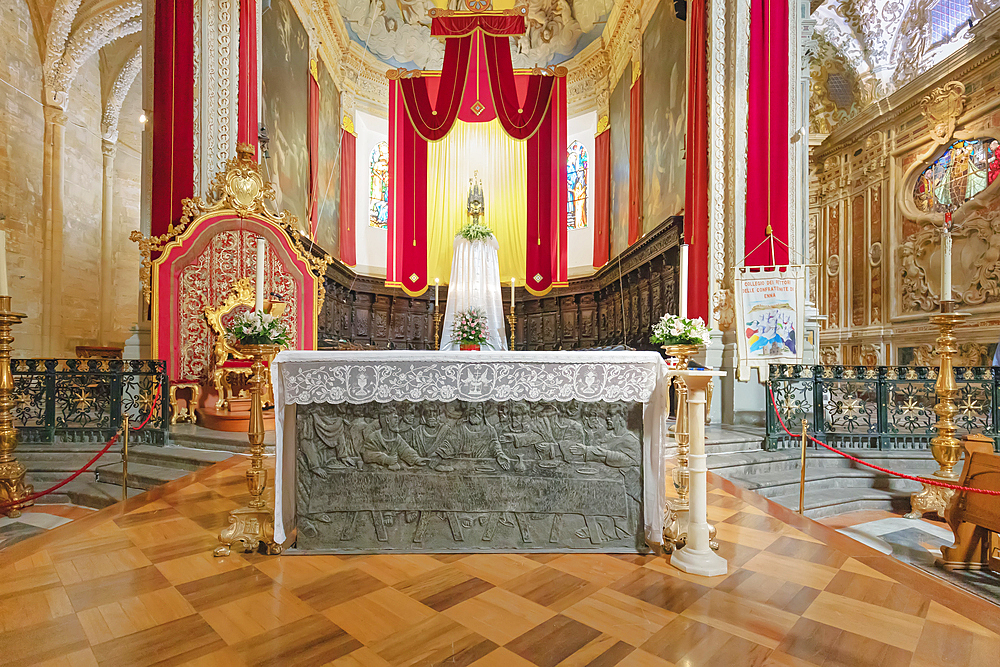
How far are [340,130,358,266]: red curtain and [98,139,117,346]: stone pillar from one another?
562cm

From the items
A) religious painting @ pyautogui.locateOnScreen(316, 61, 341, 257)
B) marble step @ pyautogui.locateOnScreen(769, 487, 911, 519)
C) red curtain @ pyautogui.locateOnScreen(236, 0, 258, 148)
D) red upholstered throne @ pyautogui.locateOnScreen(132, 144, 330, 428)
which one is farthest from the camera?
religious painting @ pyautogui.locateOnScreen(316, 61, 341, 257)

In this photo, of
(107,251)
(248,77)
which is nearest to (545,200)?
(248,77)

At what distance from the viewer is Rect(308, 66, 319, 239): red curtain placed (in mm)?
9547

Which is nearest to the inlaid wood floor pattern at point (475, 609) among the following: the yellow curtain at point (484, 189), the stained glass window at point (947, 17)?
the yellow curtain at point (484, 189)

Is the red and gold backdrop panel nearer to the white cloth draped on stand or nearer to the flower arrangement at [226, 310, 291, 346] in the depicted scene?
the white cloth draped on stand

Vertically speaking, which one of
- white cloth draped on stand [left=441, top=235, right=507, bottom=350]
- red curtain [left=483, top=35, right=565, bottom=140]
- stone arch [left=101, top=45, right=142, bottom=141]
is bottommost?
white cloth draped on stand [left=441, top=235, right=507, bottom=350]

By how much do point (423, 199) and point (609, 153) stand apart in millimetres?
4769

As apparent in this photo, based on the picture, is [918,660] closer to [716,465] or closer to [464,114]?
[716,465]

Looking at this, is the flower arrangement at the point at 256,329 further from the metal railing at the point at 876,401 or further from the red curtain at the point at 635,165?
the red curtain at the point at 635,165

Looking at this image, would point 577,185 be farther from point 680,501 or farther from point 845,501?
point 680,501

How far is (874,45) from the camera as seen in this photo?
35.8 feet

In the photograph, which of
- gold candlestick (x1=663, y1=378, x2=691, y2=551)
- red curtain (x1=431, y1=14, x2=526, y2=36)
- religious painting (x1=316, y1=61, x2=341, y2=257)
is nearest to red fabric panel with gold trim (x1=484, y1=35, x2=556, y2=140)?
red curtain (x1=431, y1=14, x2=526, y2=36)

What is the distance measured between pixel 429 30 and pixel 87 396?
9.66 metres

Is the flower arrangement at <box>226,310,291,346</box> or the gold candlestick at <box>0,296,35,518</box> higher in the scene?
the flower arrangement at <box>226,310,291,346</box>
